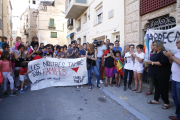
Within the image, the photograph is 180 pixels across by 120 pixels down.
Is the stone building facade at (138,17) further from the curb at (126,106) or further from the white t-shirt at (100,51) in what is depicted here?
the curb at (126,106)

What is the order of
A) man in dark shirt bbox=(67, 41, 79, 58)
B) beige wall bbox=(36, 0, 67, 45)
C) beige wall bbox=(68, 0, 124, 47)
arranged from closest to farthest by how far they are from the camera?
man in dark shirt bbox=(67, 41, 79, 58)
beige wall bbox=(68, 0, 124, 47)
beige wall bbox=(36, 0, 67, 45)

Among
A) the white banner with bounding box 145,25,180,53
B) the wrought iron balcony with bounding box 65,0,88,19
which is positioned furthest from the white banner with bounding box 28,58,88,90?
the wrought iron balcony with bounding box 65,0,88,19

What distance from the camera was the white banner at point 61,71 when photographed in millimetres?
5461

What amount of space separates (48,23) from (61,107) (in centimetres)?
2762

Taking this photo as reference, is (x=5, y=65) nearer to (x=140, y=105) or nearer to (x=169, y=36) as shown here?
(x=140, y=105)

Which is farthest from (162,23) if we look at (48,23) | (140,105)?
(48,23)

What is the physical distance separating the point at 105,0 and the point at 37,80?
7315mm

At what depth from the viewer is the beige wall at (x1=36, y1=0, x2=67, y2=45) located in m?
27.7

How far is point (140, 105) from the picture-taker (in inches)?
149

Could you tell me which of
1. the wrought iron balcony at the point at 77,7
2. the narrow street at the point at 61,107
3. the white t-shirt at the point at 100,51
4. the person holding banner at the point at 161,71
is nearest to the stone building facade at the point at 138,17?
the white t-shirt at the point at 100,51

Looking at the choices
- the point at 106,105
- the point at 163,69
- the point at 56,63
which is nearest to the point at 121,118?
the point at 106,105

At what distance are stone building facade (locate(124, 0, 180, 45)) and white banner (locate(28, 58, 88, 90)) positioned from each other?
2790 millimetres

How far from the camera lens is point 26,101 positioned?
164 inches

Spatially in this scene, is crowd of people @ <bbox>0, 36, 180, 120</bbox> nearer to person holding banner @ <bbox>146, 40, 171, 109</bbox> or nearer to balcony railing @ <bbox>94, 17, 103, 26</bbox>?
person holding banner @ <bbox>146, 40, 171, 109</bbox>
